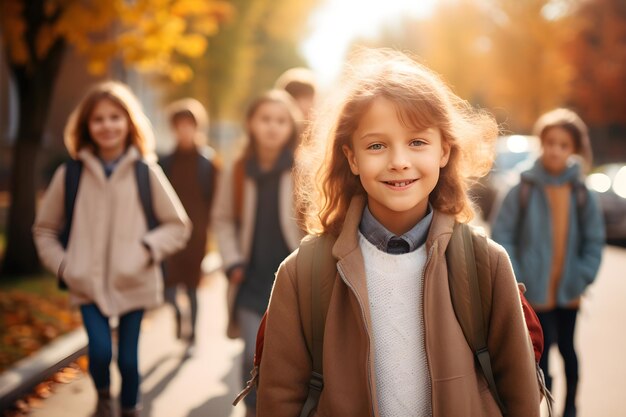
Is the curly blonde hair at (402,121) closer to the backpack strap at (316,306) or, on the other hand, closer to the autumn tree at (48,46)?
the backpack strap at (316,306)

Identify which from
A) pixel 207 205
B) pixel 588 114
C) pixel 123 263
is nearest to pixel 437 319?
pixel 123 263

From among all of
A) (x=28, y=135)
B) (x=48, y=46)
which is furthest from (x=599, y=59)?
(x=48, y=46)

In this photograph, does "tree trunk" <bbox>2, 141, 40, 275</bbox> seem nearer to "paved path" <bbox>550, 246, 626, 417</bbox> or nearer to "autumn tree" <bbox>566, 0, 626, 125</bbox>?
"paved path" <bbox>550, 246, 626, 417</bbox>

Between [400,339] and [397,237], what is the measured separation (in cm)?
32

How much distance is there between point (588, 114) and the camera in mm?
33250

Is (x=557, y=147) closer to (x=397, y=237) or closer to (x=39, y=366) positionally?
(x=397, y=237)

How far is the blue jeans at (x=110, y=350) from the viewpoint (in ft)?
14.1

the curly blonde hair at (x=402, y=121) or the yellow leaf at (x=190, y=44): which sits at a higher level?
the yellow leaf at (x=190, y=44)

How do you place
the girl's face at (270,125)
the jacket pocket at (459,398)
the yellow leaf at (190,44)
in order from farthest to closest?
the yellow leaf at (190,44), the girl's face at (270,125), the jacket pocket at (459,398)

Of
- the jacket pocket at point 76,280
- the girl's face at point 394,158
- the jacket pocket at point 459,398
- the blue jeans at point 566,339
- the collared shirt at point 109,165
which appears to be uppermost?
the girl's face at point 394,158

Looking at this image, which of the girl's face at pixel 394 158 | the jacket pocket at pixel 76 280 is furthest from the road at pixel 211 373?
the girl's face at pixel 394 158

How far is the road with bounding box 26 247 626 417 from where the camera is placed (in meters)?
5.23

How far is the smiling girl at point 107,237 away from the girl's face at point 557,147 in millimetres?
2398

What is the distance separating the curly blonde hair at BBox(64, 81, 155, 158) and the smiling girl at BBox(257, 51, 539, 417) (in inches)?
96.8
